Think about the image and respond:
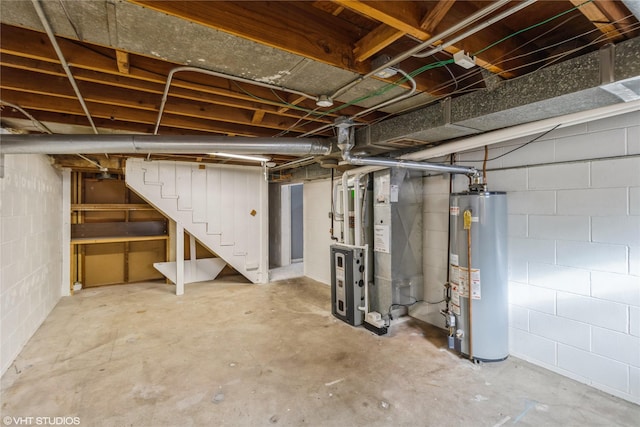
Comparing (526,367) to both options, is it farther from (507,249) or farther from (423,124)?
(423,124)

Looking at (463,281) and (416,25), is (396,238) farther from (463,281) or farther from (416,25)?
(416,25)

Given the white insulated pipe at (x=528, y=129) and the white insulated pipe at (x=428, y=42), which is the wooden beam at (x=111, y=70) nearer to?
the white insulated pipe at (x=428, y=42)

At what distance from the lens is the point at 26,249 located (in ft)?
10.2

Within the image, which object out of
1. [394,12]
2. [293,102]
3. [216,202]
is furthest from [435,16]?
[216,202]

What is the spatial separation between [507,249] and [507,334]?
Answer: 0.75 m

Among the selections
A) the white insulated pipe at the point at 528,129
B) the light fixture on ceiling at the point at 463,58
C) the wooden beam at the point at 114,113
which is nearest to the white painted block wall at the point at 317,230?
the wooden beam at the point at 114,113

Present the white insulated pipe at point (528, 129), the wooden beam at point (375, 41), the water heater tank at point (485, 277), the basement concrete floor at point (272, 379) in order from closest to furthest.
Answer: the wooden beam at point (375, 41) < the white insulated pipe at point (528, 129) < the basement concrete floor at point (272, 379) < the water heater tank at point (485, 277)

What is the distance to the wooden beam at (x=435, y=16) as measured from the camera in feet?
4.05

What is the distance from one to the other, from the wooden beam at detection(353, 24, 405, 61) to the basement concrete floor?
86.9 inches

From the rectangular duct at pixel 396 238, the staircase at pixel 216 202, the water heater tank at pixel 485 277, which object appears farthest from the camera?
the staircase at pixel 216 202

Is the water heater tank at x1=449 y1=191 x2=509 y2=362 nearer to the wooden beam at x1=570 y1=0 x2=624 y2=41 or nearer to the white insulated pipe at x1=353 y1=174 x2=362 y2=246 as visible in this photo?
the white insulated pipe at x1=353 y1=174 x2=362 y2=246

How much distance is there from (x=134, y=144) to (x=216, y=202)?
114 inches

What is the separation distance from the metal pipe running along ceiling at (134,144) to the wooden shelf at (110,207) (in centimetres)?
340

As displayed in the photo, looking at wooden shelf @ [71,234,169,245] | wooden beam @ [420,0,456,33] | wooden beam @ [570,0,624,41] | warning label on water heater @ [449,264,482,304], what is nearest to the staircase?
wooden shelf @ [71,234,169,245]
